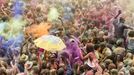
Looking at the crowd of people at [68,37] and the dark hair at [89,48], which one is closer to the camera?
the crowd of people at [68,37]

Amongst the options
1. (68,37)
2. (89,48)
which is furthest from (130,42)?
(68,37)

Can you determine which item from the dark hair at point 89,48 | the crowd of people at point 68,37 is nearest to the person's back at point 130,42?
the crowd of people at point 68,37

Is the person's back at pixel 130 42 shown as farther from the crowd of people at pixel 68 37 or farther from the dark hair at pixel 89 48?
the dark hair at pixel 89 48

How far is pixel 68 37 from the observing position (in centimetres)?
635

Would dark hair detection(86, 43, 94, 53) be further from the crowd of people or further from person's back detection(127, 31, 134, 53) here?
person's back detection(127, 31, 134, 53)

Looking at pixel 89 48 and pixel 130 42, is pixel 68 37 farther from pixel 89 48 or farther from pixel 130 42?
pixel 130 42

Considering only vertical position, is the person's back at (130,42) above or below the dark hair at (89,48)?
above

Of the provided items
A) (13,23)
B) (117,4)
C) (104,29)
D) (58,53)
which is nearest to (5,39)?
(13,23)

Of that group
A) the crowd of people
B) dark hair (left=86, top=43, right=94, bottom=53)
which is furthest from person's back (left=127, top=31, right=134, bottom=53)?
dark hair (left=86, top=43, right=94, bottom=53)

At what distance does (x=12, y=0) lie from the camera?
7297 mm

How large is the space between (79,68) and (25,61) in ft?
2.17

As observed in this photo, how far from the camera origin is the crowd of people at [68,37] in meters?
5.63

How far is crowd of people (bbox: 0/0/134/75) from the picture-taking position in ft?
18.5

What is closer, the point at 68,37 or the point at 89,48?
the point at 89,48
